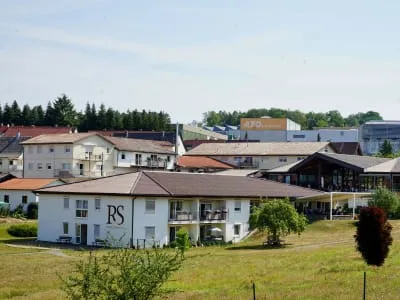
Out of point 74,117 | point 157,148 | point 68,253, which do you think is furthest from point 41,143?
point 74,117

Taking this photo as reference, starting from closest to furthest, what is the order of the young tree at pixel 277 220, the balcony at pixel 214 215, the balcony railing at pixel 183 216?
1. the young tree at pixel 277 220
2. the balcony railing at pixel 183 216
3. the balcony at pixel 214 215

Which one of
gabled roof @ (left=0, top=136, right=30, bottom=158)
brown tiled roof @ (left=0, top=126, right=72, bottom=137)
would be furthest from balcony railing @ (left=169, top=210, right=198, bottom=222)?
brown tiled roof @ (left=0, top=126, right=72, bottom=137)

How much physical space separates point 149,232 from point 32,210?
22.9m

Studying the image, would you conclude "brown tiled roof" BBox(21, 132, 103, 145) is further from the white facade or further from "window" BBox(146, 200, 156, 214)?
"window" BBox(146, 200, 156, 214)

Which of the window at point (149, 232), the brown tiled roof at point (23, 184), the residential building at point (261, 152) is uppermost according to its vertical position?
the residential building at point (261, 152)

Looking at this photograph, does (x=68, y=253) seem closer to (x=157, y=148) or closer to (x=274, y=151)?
(x=157, y=148)

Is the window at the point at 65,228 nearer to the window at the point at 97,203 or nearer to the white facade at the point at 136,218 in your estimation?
the white facade at the point at 136,218

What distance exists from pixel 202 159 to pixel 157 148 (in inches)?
286

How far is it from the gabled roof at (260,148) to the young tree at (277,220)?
49.6 meters

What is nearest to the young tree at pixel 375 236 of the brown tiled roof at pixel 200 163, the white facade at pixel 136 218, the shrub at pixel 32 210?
the white facade at pixel 136 218

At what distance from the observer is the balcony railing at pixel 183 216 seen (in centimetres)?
5387

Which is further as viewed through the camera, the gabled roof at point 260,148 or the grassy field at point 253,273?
the gabled roof at point 260,148

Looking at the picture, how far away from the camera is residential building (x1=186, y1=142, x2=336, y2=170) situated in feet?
337

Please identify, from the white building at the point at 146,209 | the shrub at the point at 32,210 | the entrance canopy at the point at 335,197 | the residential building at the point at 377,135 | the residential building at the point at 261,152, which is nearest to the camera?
the white building at the point at 146,209
